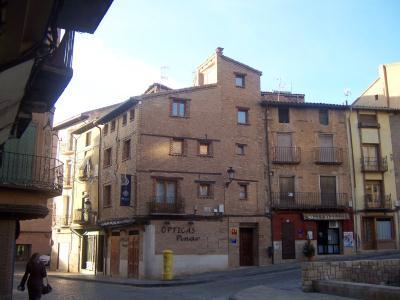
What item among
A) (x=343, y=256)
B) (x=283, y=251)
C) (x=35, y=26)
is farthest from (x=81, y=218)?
(x=35, y=26)

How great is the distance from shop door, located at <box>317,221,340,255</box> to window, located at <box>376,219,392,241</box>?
2973 millimetres

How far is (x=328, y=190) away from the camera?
1294 inches

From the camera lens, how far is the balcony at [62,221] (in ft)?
128

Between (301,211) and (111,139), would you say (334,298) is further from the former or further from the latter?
(111,139)

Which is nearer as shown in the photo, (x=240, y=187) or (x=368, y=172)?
(x=240, y=187)

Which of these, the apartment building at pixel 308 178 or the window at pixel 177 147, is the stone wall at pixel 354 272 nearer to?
the apartment building at pixel 308 178

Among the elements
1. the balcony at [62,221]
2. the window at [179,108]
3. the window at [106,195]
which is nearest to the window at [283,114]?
the window at [179,108]

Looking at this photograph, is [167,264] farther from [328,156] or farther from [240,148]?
[328,156]

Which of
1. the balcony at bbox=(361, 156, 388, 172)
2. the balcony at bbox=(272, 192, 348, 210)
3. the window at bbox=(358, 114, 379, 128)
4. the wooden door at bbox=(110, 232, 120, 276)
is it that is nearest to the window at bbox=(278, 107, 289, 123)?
the balcony at bbox=(272, 192, 348, 210)

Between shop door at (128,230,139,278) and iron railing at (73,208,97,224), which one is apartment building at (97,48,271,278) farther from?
iron railing at (73,208,97,224)

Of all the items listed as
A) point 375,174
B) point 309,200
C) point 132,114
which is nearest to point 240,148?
point 309,200

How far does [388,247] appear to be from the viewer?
33.2m

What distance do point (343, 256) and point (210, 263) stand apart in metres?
8.73

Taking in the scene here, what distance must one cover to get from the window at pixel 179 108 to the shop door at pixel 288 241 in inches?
367
